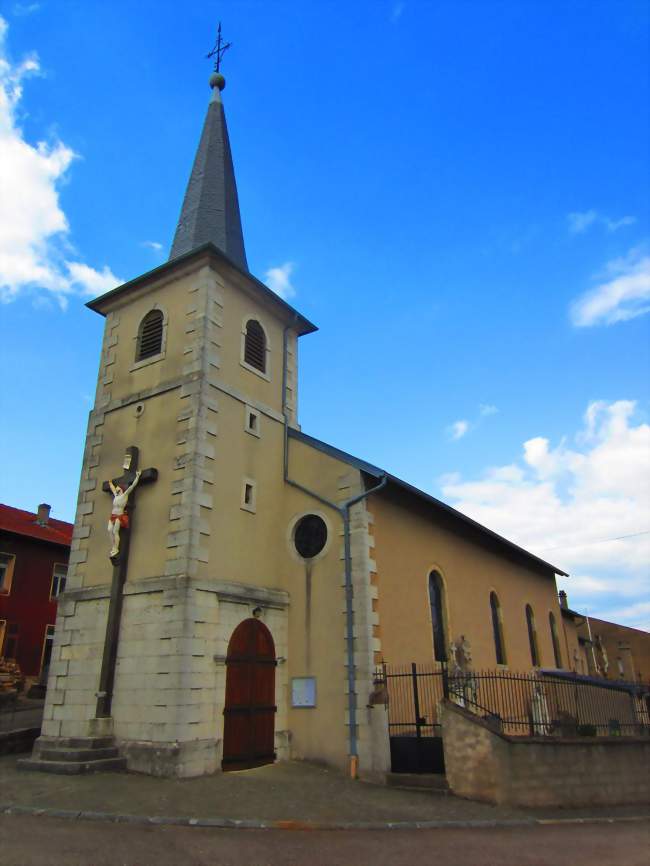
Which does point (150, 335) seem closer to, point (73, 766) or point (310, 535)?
point (310, 535)

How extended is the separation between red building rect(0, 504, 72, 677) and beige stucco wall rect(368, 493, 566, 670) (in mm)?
15885

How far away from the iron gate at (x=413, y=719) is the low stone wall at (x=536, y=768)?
0.59m

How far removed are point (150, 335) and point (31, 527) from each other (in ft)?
47.1

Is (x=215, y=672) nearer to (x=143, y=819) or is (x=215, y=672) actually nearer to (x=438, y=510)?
(x=143, y=819)

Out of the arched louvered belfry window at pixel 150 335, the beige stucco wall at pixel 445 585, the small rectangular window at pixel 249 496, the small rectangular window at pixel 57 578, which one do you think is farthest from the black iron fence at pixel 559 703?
the small rectangular window at pixel 57 578

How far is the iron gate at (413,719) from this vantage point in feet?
36.0

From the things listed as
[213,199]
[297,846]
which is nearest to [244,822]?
[297,846]

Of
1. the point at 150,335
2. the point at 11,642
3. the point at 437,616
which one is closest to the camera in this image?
the point at 150,335

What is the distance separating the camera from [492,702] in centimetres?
1506

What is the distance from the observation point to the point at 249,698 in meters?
12.3

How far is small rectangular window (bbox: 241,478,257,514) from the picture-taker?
45.0ft

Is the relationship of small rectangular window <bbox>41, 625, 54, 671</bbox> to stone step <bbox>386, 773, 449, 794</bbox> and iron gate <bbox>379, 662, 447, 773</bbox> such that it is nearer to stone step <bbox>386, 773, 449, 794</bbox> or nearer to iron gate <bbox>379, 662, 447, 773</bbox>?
iron gate <bbox>379, 662, 447, 773</bbox>

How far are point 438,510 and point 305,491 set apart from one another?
436 cm

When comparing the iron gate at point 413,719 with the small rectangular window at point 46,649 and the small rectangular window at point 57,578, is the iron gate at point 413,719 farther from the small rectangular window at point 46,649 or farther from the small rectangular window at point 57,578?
the small rectangular window at point 57,578
